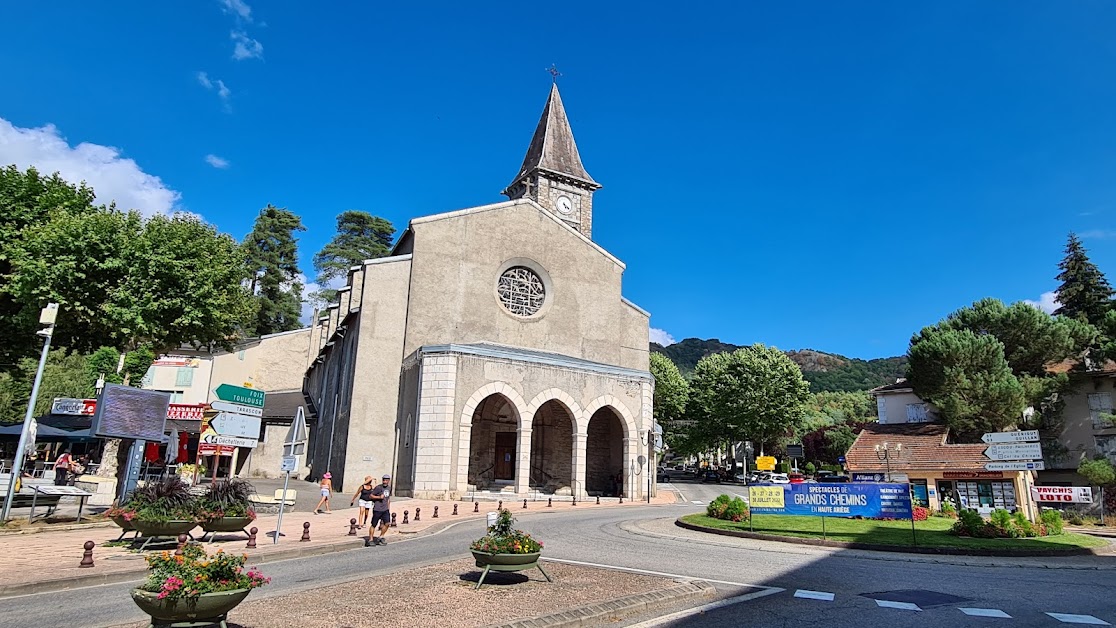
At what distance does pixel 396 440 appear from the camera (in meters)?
29.6

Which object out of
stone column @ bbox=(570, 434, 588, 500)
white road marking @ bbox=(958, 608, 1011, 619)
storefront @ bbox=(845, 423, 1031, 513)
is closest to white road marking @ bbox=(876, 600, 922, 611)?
white road marking @ bbox=(958, 608, 1011, 619)

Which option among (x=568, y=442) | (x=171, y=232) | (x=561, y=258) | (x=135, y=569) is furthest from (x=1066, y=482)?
(x=171, y=232)

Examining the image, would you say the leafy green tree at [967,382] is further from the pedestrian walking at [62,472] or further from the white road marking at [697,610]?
the pedestrian walking at [62,472]

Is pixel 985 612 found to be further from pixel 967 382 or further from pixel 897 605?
pixel 967 382

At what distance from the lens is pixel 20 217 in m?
32.6

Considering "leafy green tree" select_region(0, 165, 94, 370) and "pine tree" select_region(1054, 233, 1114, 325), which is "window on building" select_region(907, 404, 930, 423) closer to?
"pine tree" select_region(1054, 233, 1114, 325)

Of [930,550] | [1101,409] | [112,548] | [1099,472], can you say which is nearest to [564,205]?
[1101,409]

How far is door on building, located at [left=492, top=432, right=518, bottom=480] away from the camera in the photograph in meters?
33.2

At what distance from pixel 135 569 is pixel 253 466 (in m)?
27.8

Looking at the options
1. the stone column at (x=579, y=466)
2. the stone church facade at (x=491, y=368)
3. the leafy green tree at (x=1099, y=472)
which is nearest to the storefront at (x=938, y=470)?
the leafy green tree at (x=1099, y=472)

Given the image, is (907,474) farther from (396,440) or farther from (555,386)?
(396,440)

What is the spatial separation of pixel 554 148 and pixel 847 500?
40.7 metres

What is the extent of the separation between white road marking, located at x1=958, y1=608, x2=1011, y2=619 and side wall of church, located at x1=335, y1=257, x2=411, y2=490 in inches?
977

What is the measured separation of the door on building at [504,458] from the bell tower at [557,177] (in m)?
21.2
